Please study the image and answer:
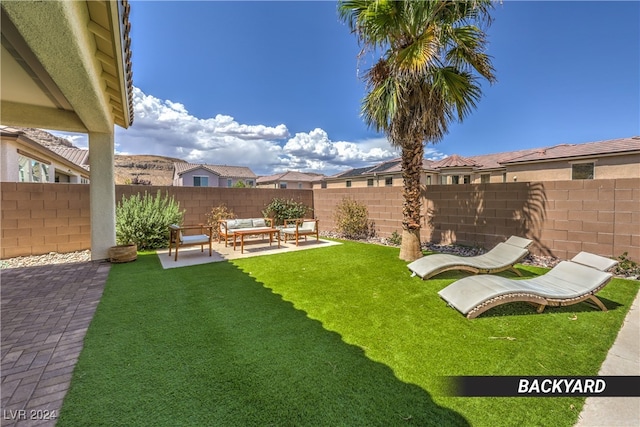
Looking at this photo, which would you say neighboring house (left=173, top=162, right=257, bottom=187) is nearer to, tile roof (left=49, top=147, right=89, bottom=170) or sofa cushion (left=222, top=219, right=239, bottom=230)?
tile roof (left=49, top=147, right=89, bottom=170)

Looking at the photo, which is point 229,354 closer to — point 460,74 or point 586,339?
point 586,339

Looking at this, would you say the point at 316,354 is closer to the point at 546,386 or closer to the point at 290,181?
the point at 546,386

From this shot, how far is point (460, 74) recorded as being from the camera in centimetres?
628

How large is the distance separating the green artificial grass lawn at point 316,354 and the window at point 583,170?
14272 millimetres

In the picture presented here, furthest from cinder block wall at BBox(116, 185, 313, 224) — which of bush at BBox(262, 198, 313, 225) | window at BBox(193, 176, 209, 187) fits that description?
window at BBox(193, 176, 209, 187)

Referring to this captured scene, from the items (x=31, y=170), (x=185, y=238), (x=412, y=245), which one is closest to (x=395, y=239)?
(x=412, y=245)

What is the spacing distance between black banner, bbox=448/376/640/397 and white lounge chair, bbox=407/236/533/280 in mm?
2855

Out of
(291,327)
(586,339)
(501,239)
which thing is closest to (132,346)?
(291,327)

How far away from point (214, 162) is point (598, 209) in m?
42.8

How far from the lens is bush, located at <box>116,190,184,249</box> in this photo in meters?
8.20

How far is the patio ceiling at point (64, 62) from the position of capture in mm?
2654

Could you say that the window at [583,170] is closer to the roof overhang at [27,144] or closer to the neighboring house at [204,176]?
the roof overhang at [27,144]

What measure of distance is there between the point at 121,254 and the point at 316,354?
6.55 metres

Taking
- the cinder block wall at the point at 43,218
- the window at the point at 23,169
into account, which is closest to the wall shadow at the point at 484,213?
the cinder block wall at the point at 43,218
